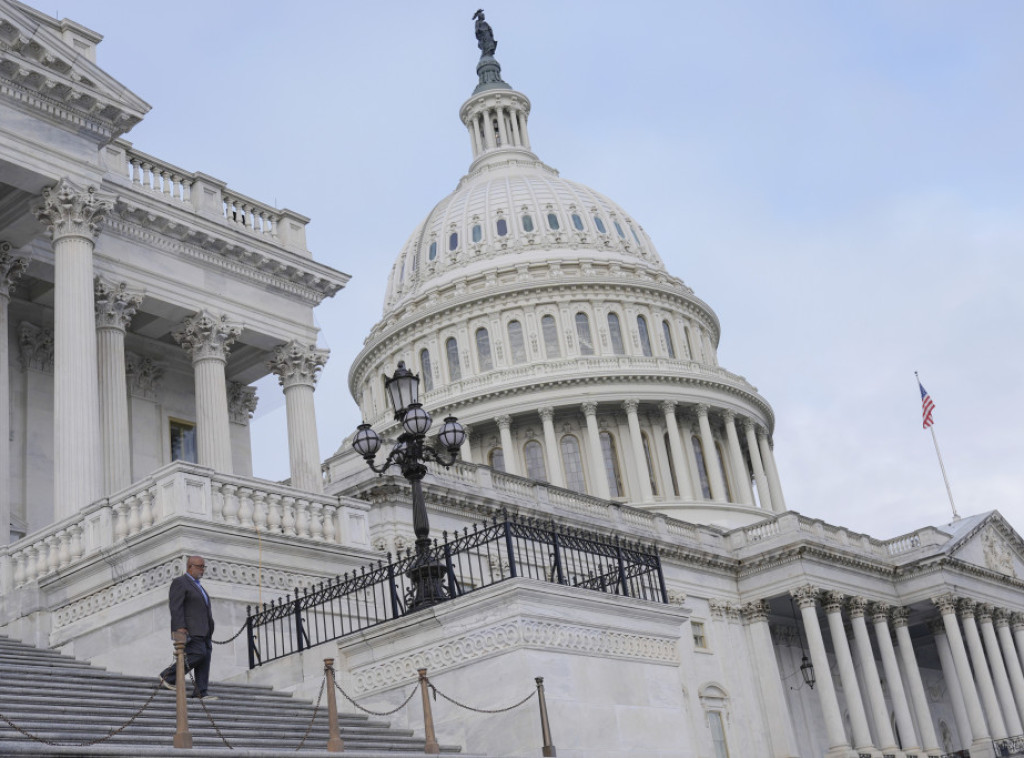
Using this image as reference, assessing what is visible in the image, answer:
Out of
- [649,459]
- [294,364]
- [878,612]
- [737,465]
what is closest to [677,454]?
[649,459]

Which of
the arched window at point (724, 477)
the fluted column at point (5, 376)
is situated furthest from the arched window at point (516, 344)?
the fluted column at point (5, 376)

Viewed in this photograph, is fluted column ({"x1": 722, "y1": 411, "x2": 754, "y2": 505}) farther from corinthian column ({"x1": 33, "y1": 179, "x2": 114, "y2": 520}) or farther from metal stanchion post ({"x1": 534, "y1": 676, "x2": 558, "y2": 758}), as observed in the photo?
metal stanchion post ({"x1": 534, "y1": 676, "x2": 558, "y2": 758})

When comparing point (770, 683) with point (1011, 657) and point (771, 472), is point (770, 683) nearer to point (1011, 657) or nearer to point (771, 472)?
point (1011, 657)

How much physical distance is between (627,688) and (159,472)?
26.1 ft

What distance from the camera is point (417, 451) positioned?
18328 mm

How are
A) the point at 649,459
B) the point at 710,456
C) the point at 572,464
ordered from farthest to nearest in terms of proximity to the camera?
1. the point at 710,456
2. the point at 649,459
3. the point at 572,464

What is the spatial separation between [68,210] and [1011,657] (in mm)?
55156

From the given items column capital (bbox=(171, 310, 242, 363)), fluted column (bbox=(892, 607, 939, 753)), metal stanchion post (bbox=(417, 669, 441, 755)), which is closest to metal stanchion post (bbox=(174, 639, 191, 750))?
metal stanchion post (bbox=(417, 669, 441, 755))

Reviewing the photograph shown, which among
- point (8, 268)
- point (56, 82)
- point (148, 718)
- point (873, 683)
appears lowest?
point (148, 718)

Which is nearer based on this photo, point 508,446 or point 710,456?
point 508,446

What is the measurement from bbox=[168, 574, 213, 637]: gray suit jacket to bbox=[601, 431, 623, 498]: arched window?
5763 cm

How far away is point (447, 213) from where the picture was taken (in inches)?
3565

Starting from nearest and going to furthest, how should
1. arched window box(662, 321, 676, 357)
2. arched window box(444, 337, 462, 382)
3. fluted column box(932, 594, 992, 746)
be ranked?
fluted column box(932, 594, 992, 746), arched window box(444, 337, 462, 382), arched window box(662, 321, 676, 357)

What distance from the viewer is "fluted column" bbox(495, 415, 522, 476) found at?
72.1 meters
